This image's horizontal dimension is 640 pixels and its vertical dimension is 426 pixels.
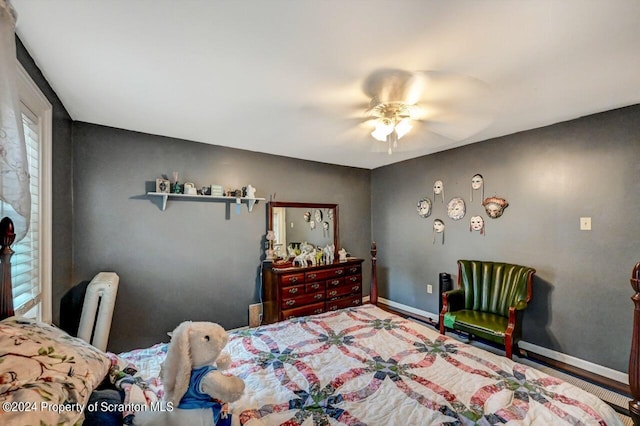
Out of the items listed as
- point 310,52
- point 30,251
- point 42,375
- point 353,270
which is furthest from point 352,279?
point 42,375

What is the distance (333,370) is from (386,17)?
1.80m

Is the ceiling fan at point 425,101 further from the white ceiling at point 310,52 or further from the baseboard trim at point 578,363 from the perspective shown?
the baseboard trim at point 578,363

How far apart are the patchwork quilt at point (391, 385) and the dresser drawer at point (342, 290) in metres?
1.73

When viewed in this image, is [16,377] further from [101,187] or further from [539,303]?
[539,303]

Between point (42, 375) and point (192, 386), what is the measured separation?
437 mm

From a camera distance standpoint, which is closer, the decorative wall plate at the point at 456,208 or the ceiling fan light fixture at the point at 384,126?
the ceiling fan light fixture at the point at 384,126

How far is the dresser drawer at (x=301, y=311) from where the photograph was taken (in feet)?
10.9

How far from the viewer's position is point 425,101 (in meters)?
1.99

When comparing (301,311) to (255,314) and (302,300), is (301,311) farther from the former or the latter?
(255,314)

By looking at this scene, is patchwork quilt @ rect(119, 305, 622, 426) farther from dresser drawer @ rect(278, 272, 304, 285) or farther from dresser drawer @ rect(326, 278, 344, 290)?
dresser drawer @ rect(326, 278, 344, 290)

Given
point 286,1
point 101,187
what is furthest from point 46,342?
point 101,187

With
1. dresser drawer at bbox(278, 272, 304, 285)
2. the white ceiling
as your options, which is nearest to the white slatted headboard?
the white ceiling

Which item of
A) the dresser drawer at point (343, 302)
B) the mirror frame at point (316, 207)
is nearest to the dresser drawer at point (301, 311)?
the dresser drawer at point (343, 302)

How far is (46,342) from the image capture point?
886mm
